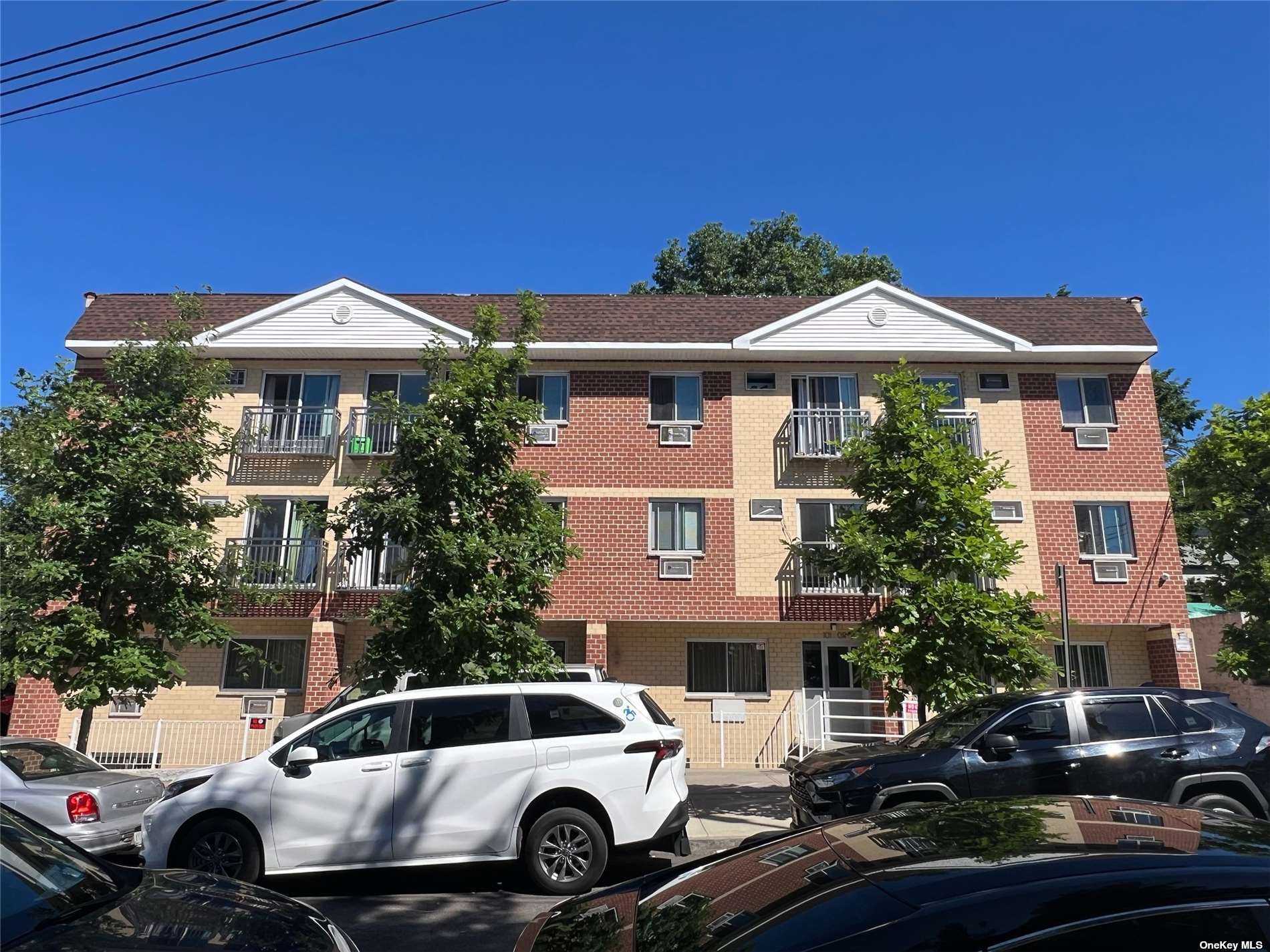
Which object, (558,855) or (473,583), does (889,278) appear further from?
(558,855)

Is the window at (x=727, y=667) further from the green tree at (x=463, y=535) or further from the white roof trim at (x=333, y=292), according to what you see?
the white roof trim at (x=333, y=292)

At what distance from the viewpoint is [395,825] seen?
24.0 ft

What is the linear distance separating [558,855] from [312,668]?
12237mm

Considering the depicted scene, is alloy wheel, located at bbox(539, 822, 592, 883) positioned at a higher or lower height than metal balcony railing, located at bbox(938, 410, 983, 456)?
lower

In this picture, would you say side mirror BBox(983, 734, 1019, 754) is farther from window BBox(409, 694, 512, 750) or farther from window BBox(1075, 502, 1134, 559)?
window BBox(1075, 502, 1134, 559)

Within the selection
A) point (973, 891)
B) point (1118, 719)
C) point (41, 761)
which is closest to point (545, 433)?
point (41, 761)

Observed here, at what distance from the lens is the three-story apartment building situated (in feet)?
60.2

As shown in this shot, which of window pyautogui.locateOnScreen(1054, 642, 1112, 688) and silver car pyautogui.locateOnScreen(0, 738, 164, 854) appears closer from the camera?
silver car pyautogui.locateOnScreen(0, 738, 164, 854)

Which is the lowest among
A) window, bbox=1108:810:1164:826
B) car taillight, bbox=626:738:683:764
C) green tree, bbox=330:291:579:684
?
car taillight, bbox=626:738:683:764

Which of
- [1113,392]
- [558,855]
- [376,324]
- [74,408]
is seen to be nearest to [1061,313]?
[1113,392]

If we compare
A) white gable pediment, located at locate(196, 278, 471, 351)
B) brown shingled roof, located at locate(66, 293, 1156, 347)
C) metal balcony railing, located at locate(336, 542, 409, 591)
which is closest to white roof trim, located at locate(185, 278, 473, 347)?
white gable pediment, located at locate(196, 278, 471, 351)

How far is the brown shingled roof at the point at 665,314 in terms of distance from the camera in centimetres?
1948

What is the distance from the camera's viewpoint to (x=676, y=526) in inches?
746

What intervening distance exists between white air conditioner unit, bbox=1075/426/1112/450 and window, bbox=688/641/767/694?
28.1 feet
